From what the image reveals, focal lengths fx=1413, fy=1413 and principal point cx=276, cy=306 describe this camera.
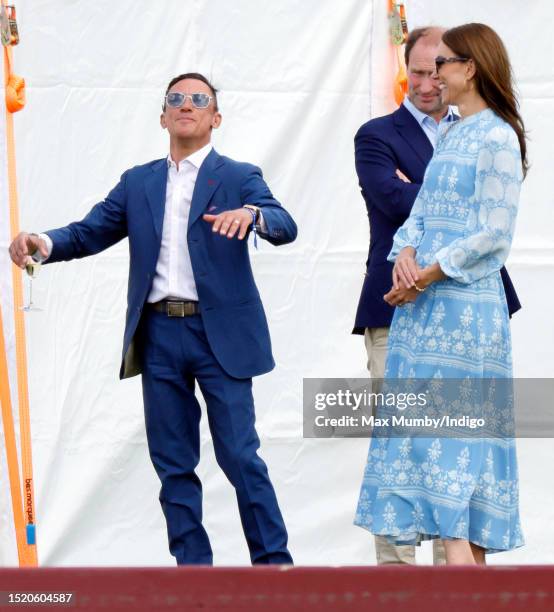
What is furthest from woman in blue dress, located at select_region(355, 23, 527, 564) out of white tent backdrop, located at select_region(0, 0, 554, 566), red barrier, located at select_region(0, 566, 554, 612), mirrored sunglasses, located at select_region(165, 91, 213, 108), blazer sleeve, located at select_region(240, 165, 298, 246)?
red barrier, located at select_region(0, 566, 554, 612)

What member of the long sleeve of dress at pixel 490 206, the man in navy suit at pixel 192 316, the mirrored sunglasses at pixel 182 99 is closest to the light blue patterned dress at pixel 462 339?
the long sleeve of dress at pixel 490 206

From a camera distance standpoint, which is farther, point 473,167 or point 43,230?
point 43,230

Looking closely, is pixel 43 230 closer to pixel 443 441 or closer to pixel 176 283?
pixel 176 283

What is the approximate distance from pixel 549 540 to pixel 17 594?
3.13 m

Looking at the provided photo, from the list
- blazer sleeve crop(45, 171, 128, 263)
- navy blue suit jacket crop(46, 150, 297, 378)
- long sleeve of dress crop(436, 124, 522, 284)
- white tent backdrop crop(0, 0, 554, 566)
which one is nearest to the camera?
long sleeve of dress crop(436, 124, 522, 284)

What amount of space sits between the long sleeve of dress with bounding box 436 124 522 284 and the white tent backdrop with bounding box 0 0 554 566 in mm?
1139

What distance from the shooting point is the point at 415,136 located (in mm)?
3855

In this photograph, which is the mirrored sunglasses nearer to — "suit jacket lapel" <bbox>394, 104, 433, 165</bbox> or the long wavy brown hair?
"suit jacket lapel" <bbox>394, 104, 433, 165</bbox>

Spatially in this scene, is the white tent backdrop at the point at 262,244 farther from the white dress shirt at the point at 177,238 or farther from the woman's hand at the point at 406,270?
the woman's hand at the point at 406,270

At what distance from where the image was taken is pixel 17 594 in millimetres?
1616

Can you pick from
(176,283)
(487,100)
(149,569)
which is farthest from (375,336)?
(149,569)

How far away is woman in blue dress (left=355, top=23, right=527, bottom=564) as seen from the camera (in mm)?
3195

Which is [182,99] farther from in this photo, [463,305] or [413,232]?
[463,305]

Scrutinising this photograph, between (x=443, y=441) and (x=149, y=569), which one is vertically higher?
(x=149, y=569)
